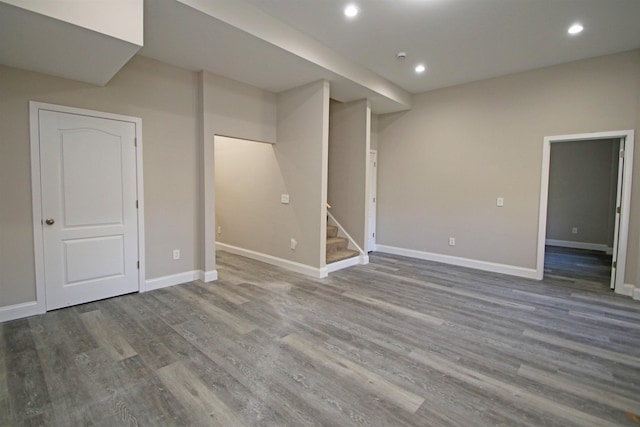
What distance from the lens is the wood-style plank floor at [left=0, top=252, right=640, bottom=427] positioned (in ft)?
6.15

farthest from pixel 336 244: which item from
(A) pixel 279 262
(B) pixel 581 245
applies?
(B) pixel 581 245

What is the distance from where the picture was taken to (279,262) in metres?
5.11

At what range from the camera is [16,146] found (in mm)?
2967

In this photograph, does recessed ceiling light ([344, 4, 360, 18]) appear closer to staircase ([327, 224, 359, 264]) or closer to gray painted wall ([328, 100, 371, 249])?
gray painted wall ([328, 100, 371, 249])

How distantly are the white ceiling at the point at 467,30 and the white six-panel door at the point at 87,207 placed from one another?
224 cm

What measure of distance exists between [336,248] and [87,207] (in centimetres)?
354

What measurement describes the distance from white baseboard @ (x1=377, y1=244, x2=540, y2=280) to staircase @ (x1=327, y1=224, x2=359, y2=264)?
1157 millimetres

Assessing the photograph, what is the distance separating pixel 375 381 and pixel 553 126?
14.6 ft

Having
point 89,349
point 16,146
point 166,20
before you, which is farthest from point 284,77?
point 89,349

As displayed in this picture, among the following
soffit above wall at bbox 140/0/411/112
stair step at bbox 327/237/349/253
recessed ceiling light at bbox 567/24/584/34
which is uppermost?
recessed ceiling light at bbox 567/24/584/34

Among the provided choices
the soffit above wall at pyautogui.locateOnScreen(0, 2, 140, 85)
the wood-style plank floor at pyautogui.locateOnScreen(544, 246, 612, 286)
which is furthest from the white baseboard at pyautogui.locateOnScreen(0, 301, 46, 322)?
the wood-style plank floor at pyautogui.locateOnScreen(544, 246, 612, 286)

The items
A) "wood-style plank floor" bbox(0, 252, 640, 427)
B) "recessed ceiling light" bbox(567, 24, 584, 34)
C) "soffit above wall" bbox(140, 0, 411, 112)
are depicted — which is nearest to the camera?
"wood-style plank floor" bbox(0, 252, 640, 427)

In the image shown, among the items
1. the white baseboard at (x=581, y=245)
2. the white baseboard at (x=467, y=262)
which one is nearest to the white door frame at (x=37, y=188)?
the white baseboard at (x=467, y=262)

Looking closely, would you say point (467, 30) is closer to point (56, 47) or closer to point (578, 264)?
point (56, 47)
